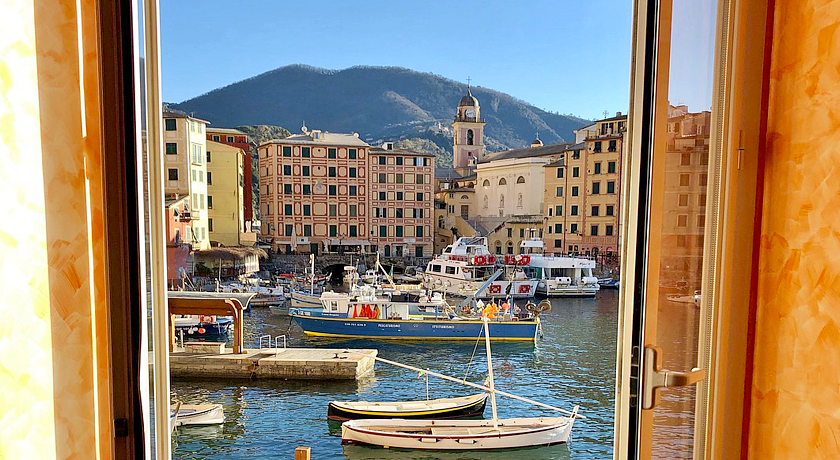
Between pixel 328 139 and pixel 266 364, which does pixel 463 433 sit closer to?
pixel 266 364

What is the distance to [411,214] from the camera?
321 inches

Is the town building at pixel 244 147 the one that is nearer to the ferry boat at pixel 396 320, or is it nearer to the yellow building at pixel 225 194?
the yellow building at pixel 225 194

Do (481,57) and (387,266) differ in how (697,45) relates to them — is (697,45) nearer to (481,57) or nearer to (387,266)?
(387,266)

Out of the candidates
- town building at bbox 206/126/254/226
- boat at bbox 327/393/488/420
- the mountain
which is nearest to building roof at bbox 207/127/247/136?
town building at bbox 206/126/254/226

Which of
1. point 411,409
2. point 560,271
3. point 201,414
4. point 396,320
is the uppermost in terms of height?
point 560,271

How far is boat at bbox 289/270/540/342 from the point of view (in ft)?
26.1

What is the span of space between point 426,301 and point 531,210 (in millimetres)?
2198

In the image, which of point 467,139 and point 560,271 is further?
point 560,271

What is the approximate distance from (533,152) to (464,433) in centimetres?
467

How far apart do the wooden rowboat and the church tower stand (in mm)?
4147

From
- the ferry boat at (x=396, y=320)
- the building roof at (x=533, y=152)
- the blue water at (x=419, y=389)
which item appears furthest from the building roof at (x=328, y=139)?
the blue water at (x=419, y=389)

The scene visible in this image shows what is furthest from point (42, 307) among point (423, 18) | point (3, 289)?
point (423, 18)

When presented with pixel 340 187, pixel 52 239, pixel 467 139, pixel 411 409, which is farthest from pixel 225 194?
pixel 52 239

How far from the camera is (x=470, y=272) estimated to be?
328 inches
